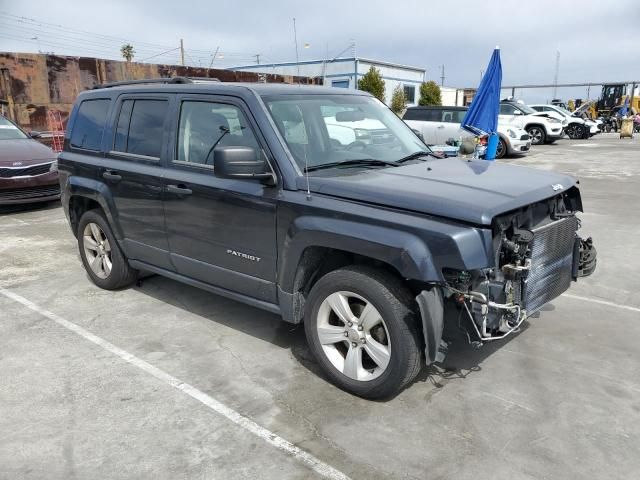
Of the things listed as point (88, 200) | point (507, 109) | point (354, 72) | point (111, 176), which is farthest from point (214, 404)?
point (354, 72)

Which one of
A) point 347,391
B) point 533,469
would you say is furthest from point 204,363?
point 533,469

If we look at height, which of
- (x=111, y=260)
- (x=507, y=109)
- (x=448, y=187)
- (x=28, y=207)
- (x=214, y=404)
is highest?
(x=507, y=109)

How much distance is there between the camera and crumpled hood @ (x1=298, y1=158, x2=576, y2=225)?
302 cm

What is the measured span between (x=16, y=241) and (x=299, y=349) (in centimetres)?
541

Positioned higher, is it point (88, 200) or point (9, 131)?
point (9, 131)

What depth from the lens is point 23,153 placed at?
974 centimetres

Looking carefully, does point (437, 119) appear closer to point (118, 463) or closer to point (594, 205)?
point (594, 205)

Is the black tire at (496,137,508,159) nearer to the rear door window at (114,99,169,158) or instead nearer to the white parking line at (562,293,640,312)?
the white parking line at (562,293,640,312)

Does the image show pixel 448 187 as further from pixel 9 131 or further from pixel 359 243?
pixel 9 131

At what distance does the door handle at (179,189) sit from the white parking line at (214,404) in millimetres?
1306

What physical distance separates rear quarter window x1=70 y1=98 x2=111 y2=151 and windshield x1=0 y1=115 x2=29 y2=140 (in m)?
6.03

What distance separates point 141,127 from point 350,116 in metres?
1.85

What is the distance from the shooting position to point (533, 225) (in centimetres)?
347

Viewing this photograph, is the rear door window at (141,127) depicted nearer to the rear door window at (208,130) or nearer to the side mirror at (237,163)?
the rear door window at (208,130)
